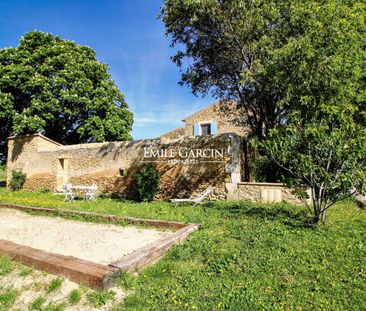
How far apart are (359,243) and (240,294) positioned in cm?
287

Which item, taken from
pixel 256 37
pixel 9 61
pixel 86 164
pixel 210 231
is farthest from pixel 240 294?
pixel 9 61

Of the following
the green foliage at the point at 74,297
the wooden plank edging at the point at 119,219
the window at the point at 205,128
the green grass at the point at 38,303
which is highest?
the window at the point at 205,128

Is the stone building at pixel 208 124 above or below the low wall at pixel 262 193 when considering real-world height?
above

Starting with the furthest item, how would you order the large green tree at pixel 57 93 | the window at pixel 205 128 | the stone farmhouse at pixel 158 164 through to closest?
the window at pixel 205 128 → the large green tree at pixel 57 93 → the stone farmhouse at pixel 158 164

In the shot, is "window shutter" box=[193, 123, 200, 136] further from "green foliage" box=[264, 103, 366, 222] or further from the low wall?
"green foliage" box=[264, 103, 366, 222]

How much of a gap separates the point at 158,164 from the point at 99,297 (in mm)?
8111

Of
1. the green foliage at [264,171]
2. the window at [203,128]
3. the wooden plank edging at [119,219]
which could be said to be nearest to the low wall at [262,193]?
the green foliage at [264,171]

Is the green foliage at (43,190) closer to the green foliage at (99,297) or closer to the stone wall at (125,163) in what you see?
the stone wall at (125,163)

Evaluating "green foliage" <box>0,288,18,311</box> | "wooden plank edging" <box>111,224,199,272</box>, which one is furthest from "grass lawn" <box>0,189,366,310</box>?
"green foliage" <box>0,288,18,311</box>

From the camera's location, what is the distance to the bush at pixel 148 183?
10368mm

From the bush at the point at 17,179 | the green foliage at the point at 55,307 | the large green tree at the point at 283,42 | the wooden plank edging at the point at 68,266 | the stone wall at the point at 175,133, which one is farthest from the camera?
the stone wall at the point at 175,133

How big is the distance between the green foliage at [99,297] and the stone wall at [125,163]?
6.92 m

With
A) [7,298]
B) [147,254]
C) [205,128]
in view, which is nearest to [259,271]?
[147,254]

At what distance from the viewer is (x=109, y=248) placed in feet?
15.6
